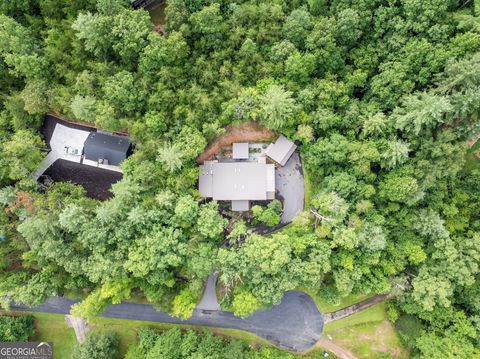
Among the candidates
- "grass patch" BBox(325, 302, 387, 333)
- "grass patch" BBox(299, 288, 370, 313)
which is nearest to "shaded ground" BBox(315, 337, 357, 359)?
"grass patch" BBox(325, 302, 387, 333)

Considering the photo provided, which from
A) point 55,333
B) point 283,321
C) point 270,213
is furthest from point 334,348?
point 55,333

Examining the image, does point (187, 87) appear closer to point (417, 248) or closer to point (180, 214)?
point (180, 214)

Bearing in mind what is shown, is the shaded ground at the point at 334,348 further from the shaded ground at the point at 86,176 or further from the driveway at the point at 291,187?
the shaded ground at the point at 86,176

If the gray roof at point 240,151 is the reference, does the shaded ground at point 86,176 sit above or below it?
below

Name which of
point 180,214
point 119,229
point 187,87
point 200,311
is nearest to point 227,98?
point 187,87

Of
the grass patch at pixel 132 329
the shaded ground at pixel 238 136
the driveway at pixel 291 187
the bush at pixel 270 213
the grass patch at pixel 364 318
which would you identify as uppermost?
the shaded ground at pixel 238 136

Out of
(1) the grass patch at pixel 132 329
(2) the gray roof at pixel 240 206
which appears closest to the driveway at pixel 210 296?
(1) the grass patch at pixel 132 329

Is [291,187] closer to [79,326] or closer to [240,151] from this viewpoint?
[240,151]
